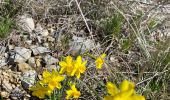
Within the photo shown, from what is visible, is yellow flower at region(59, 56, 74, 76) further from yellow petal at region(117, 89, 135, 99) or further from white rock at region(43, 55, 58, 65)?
yellow petal at region(117, 89, 135, 99)

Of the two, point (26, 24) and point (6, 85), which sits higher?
point (26, 24)

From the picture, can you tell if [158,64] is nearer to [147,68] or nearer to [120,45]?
[147,68]

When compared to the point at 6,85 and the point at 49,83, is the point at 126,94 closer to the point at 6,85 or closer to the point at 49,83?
the point at 49,83

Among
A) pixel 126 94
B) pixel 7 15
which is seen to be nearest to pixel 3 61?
pixel 7 15

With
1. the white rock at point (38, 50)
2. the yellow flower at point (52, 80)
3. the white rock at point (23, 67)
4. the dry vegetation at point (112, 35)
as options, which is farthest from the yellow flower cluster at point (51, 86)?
the white rock at point (38, 50)

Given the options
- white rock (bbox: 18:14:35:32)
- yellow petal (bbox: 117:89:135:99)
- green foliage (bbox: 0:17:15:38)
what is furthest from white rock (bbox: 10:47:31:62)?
yellow petal (bbox: 117:89:135:99)
